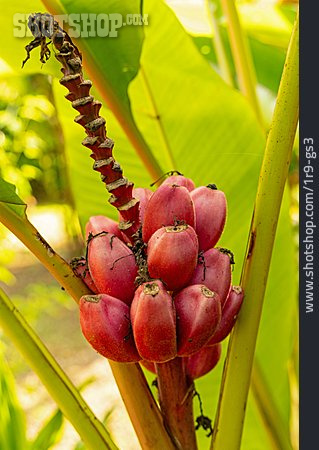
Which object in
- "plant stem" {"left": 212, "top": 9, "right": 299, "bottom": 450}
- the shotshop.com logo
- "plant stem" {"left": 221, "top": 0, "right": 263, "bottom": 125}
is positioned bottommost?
"plant stem" {"left": 212, "top": 9, "right": 299, "bottom": 450}

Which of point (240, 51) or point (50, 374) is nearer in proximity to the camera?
point (50, 374)

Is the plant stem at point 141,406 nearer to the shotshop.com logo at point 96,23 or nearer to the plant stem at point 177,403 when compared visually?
the plant stem at point 177,403

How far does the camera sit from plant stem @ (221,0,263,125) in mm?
615

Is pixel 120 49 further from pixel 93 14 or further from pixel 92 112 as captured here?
pixel 92 112

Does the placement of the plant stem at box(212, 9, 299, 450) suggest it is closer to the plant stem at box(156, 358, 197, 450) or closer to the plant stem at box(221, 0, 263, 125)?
the plant stem at box(156, 358, 197, 450)

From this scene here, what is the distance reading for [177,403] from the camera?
39 cm

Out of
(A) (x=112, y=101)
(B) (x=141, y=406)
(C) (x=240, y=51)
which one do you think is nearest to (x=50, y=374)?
(B) (x=141, y=406)

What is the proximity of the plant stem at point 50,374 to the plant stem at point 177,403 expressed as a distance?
4cm

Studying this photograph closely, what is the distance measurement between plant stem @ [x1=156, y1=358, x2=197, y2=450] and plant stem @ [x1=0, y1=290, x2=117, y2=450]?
0.04 m

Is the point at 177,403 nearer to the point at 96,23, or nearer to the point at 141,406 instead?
the point at 141,406

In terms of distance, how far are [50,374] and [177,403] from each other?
0.07m
